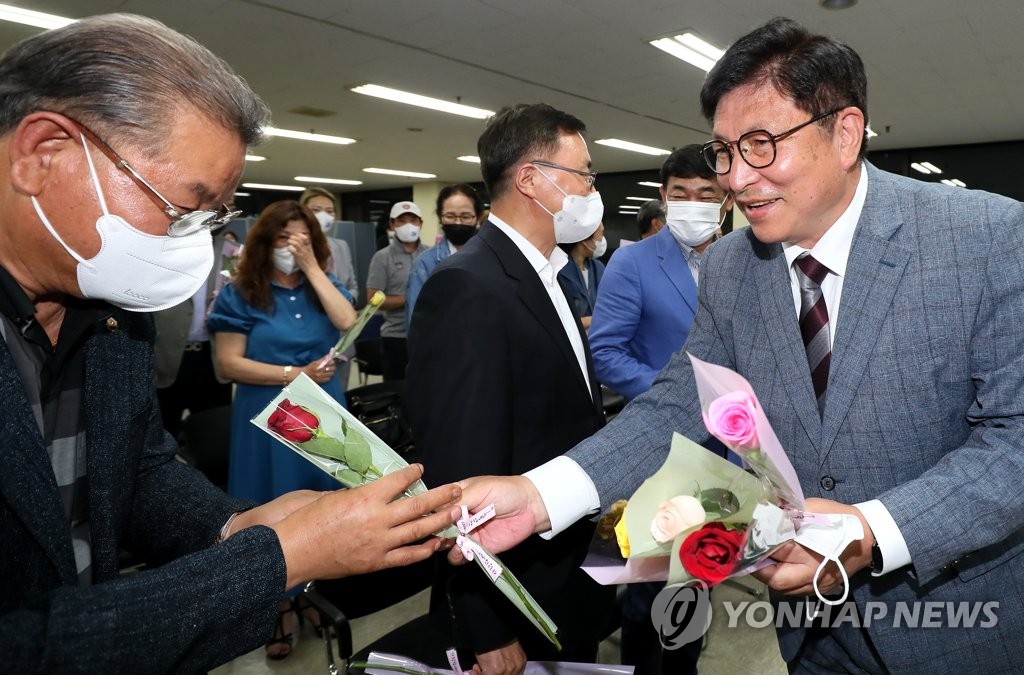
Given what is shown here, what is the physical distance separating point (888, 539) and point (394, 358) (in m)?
4.68

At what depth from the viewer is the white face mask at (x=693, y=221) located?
105 inches

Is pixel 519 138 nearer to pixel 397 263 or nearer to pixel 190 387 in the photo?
pixel 190 387

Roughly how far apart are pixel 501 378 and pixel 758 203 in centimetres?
67

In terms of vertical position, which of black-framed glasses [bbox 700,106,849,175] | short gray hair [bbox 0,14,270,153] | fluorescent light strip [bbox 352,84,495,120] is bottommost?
short gray hair [bbox 0,14,270,153]

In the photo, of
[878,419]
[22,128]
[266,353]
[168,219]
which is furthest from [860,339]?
[266,353]

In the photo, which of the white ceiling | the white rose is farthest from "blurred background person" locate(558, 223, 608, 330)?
the white rose

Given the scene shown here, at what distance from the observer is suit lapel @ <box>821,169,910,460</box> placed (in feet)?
3.68

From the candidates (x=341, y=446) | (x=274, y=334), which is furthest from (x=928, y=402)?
(x=274, y=334)

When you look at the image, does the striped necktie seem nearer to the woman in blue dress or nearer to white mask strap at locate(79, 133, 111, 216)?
white mask strap at locate(79, 133, 111, 216)

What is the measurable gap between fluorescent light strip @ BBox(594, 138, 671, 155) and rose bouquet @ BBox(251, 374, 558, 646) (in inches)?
411

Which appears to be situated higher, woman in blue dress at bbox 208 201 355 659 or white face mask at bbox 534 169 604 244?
white face mask at bbox 534 169 604 244

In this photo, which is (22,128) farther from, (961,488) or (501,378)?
(961,488)

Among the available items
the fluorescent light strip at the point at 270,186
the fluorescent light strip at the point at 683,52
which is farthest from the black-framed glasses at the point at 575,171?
the fluorescent light strip at the point at 270,186

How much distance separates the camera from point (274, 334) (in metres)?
2.86
